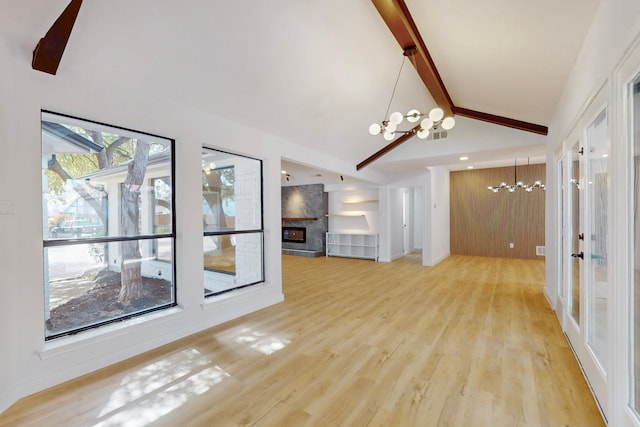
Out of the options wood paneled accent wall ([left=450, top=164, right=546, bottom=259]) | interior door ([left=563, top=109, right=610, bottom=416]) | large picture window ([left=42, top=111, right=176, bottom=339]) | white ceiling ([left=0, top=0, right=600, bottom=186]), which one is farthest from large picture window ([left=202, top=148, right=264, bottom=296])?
wood paneled accent wall ([left=450, top=164, right=546, bottom=259])

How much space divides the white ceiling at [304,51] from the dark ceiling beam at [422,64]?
10 centimetres

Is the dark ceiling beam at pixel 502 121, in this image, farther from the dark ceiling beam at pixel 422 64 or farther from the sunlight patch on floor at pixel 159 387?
the sunlight patch on floor at pixel 159 387

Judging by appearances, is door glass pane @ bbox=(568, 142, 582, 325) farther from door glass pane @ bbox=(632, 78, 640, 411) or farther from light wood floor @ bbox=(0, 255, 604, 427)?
door glass pane @ bbox=(632, 78, 640, 411)

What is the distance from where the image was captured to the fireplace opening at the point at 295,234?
9.24 metres

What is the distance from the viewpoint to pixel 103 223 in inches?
106

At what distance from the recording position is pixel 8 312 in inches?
78.6

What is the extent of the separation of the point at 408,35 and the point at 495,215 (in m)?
7.34

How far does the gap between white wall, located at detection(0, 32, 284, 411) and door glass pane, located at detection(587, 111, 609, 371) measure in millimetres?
3576

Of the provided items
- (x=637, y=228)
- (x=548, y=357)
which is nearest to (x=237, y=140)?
(x=637, y=228)

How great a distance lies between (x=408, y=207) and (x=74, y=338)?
9.30 m

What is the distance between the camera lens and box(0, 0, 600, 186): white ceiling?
2189mm

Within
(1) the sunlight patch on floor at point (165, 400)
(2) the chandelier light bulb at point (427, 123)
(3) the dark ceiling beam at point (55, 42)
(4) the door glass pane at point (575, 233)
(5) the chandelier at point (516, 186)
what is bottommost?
(1) the sunlight patch on floor at point (165, 400)

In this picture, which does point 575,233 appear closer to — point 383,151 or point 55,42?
point 383,151

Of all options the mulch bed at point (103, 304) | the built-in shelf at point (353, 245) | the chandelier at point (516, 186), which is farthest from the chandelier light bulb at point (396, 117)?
the chandelier at point (516, 186)
